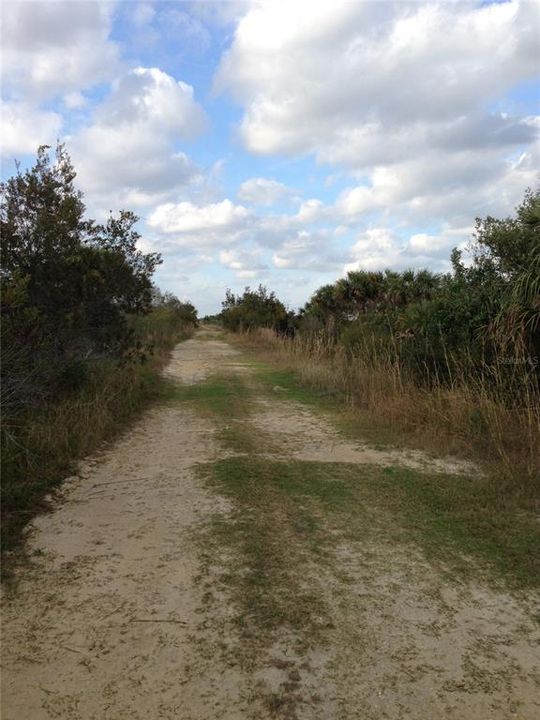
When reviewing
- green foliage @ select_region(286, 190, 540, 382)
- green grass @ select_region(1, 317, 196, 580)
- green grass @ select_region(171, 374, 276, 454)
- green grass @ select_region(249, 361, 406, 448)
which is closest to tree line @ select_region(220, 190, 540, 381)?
green foliage @ select_region(286, 190, 540, 382)

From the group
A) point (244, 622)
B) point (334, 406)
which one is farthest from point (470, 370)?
point (244, 622)

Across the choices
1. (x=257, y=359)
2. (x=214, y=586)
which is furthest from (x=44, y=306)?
(x=257, y=359)

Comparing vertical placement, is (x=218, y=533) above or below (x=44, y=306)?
below

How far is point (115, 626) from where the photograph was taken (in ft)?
10.6

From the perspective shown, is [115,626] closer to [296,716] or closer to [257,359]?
[296,716]

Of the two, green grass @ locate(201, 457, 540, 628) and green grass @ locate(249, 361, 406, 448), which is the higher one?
green grass @ locate(249, 361, 406, 448)

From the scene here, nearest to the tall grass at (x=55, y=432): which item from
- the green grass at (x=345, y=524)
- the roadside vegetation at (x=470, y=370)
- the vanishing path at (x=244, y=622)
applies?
the vanishing path at (x=244, y=622)

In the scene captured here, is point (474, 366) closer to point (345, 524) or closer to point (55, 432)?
point (345, 524)

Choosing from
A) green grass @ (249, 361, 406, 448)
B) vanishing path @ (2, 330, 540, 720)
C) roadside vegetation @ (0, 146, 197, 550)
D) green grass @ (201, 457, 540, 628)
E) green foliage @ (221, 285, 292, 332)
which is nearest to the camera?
vanishing path @ (2, 330, 540, 720)

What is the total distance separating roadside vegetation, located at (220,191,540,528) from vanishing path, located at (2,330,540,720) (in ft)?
6.51

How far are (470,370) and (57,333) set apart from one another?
6.44 metres

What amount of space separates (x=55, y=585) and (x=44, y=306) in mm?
5335

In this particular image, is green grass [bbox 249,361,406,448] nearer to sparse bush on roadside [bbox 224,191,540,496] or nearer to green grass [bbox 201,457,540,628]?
sparse bush on roadside [bbox 224,191,540,496]

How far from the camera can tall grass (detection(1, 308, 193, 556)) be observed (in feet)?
16.8
